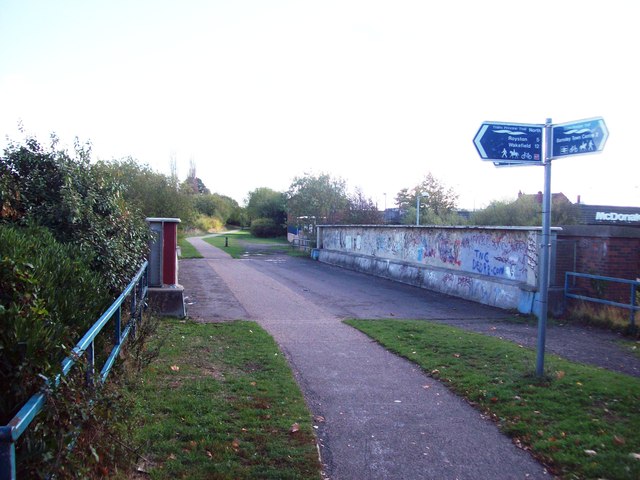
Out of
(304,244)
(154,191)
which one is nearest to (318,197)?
(304,244)

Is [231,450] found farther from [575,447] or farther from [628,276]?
[628,276]

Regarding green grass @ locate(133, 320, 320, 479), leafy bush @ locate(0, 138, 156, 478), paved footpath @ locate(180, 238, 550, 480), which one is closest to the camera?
leafy bush @ locate(0, 138, 156, 478)

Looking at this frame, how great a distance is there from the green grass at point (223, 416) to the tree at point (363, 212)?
92.0ft

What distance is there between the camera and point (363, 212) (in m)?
36.3

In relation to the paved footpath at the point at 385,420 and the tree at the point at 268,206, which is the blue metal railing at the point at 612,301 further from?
the tree at the point at 268,206

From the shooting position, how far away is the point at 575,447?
470 centimetres

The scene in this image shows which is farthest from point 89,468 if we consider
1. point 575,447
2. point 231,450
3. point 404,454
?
point 575,447

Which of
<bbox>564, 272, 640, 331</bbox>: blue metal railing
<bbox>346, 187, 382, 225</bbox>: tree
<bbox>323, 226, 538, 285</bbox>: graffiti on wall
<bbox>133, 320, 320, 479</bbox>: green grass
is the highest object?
<bbox>346, 187, 382, 225</bbox>: tree

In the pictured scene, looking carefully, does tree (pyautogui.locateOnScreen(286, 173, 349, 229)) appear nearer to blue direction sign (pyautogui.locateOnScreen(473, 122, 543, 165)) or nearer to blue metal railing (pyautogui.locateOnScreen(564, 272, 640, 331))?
blue metal railing (pyautogui.locateOnScreen(564, 272, 640, 331))

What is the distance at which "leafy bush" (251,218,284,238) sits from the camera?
6506cm

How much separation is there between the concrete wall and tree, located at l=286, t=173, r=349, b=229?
16.0 m

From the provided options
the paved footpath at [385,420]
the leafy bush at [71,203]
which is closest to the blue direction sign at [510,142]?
the paved footpath at [385,420]

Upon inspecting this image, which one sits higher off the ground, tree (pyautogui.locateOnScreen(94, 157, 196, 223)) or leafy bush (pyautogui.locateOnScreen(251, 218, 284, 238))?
tree (pyautogui.locateOnScreen(94, 157, 196, 223))

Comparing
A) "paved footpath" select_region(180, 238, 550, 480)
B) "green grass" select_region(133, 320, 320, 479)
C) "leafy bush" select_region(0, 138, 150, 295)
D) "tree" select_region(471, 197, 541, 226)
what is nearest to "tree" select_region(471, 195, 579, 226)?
"tree" select_region(471, 197, 541, 226)
